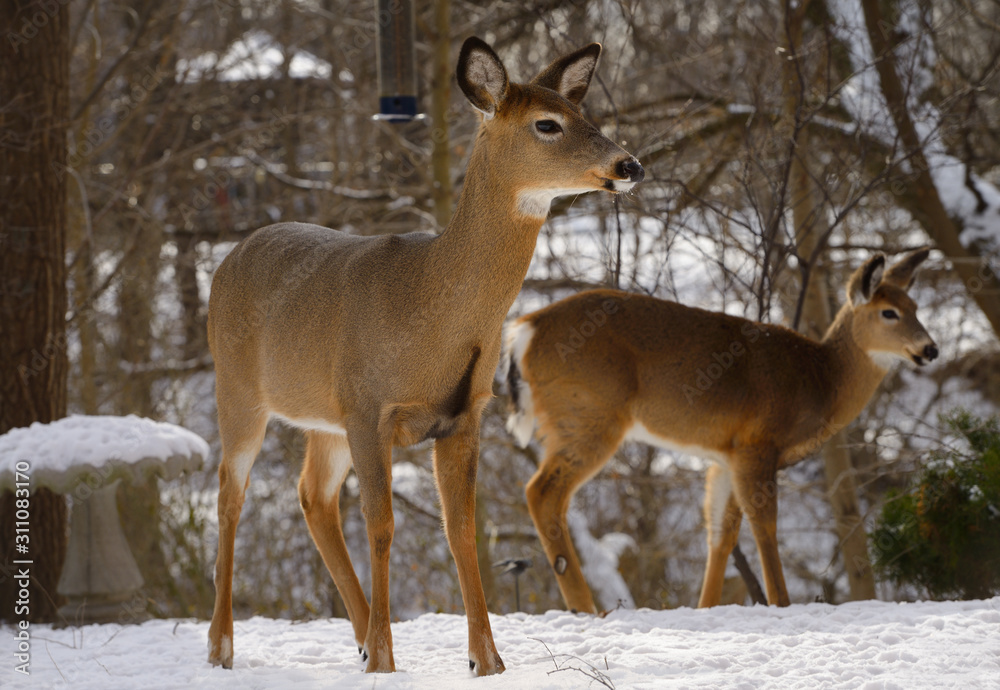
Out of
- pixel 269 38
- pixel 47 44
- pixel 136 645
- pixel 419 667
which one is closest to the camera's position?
pixel 419 667

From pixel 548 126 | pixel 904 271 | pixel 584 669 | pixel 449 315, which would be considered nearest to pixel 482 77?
pixel 548 126

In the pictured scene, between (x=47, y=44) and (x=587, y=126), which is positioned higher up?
(x=47, y=44)

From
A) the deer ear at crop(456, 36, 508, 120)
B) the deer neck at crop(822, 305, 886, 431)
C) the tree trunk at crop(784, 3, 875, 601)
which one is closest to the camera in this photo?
the deer ear at crop(456, 36, 508, 120)

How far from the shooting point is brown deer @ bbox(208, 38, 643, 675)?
13.1ft

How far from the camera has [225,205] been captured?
14.1 meters

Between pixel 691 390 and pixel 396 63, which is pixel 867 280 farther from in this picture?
pixel 396 63

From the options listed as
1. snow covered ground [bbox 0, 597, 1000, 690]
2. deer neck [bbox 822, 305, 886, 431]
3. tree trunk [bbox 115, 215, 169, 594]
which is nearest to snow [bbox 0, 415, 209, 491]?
snow covered ground [bbox 0, 597, 1000, 690]

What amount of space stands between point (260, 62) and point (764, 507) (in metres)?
9.75

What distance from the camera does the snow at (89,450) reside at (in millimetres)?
5672

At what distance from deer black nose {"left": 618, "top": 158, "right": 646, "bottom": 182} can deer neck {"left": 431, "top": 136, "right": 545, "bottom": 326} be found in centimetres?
48

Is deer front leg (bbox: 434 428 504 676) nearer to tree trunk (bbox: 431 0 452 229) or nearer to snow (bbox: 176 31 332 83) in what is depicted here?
tree trunk (bbox: 431 0 452 229)

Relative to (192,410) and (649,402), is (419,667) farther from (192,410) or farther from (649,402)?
(192,410)

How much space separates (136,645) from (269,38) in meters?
11.2

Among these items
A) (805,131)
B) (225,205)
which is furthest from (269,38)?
(805,131)
